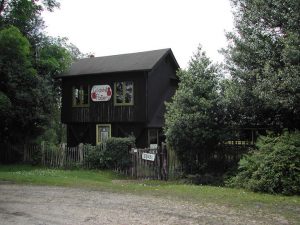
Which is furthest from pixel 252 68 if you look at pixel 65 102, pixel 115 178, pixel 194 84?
pixel 65 102

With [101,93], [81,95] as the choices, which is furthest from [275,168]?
[81,95]

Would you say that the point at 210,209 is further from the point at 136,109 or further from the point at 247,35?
the point at 136,109

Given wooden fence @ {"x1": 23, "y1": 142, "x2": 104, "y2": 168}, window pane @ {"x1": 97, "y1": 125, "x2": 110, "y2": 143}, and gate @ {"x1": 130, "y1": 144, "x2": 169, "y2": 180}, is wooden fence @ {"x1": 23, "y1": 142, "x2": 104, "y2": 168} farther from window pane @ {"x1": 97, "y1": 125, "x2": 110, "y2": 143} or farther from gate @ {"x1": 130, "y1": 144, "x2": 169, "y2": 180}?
window pane @ {"x1": 97, "y1": 125, "x2": 110, "y2": 143}

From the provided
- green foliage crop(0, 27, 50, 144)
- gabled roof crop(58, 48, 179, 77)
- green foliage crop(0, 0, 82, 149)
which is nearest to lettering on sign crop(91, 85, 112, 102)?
gabled roof crop(58, 48, 179, 77)

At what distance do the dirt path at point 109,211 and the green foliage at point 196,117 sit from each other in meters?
6.11

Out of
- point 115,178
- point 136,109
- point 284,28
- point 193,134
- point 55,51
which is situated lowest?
point 115,178

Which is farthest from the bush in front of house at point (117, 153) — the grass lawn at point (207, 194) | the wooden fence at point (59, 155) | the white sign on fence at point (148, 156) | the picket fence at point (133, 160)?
the grass lawn at point (207, 194)

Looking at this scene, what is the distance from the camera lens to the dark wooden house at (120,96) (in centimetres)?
2927

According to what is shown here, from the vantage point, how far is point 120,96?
30078 mm

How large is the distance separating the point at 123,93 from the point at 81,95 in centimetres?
407

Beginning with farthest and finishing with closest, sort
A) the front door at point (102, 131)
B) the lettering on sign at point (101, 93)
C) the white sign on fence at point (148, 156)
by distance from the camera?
the front door at point (102, 131) → the lettering on sign at point (101, 93) → the white sign on fence at point (148, 156)

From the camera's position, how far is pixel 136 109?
96.1 feet

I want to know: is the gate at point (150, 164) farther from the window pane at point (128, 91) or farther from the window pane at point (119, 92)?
the window pane at point (119, 92)

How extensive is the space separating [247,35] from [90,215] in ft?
38.0
